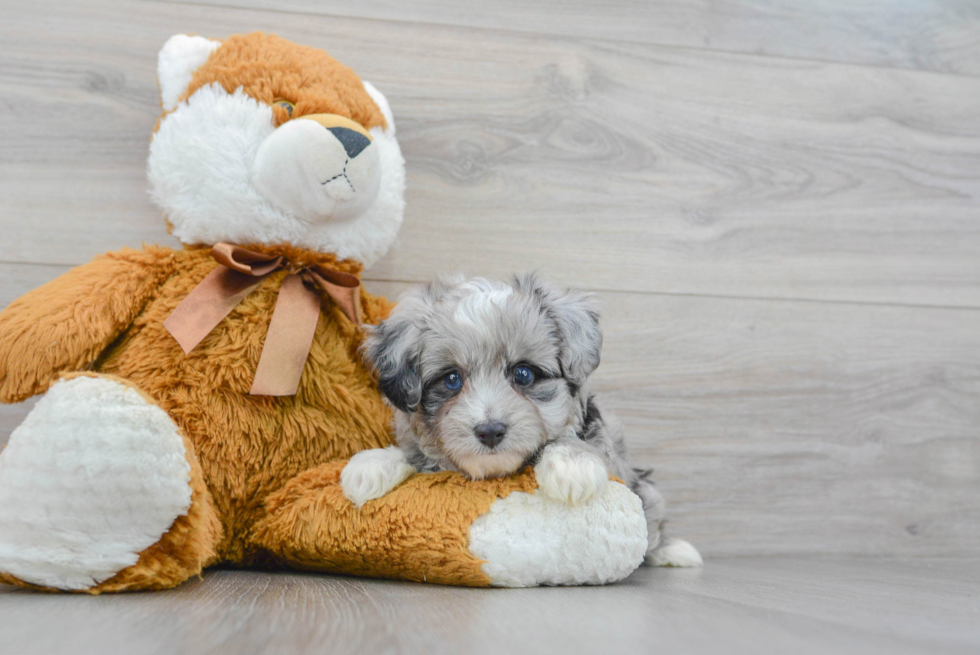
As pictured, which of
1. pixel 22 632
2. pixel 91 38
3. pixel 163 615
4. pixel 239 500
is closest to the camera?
pixel 22 632

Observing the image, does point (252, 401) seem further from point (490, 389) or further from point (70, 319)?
point (490, 389)

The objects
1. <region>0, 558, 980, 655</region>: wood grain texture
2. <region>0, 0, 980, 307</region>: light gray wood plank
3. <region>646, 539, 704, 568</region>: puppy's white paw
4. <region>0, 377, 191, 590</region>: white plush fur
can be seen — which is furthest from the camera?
<region>0, 0, 980, 307</region>: light gray wood plank

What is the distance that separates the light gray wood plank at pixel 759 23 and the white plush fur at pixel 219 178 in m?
0.62

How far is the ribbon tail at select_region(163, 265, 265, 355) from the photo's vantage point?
150 cm

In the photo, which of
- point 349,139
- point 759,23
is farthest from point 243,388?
point 759,23

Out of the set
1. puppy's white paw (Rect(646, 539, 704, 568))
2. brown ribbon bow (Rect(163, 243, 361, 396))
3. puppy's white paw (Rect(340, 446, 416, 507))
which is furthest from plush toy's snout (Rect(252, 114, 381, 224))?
puppy's white paw (Rect(646, 539, 704, 568))

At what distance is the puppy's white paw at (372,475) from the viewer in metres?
1.42

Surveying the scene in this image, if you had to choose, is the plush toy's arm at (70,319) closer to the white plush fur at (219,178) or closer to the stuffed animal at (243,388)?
the stuffed animal at (243,388)

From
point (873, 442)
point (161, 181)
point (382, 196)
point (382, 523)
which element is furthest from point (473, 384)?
point (873, 442)

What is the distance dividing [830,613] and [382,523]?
0.77 m

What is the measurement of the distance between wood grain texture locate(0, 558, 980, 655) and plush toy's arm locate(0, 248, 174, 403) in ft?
1.32

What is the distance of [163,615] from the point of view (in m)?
1.06

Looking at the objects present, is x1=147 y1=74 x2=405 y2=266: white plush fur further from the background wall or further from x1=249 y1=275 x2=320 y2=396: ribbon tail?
the background wall

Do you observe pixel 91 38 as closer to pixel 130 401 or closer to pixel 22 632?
pixel 130 401
